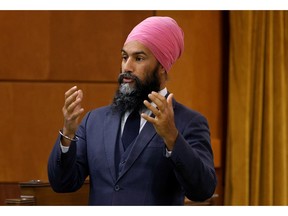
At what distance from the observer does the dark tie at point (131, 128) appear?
218 centimetres

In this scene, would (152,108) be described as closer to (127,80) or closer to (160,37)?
(127,80)

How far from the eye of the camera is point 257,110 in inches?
190

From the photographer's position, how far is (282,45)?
483 centimetres

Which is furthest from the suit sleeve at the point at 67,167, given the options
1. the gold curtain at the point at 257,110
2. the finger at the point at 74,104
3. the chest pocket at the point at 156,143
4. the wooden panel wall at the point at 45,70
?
the gold curtain at the point at 257,110

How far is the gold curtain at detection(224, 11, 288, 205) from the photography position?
4785 mm

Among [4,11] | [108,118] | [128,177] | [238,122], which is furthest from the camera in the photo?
[238,122]

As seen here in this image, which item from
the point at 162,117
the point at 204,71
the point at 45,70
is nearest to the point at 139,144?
the point at 162,117

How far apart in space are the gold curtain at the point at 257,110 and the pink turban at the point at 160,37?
2.52 meters

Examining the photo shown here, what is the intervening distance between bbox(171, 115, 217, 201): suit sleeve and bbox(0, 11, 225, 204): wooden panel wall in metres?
2.30

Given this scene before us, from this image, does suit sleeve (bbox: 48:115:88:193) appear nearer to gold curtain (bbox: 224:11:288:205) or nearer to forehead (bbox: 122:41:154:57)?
forehead (bbox: 122:41:154:57)

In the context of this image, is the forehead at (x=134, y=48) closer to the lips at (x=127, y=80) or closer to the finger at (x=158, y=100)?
the lips at (x=127, y=80)

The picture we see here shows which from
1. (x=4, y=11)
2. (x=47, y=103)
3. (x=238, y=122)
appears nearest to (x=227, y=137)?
(x=238, y=122)

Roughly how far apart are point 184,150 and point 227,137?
113 inches
